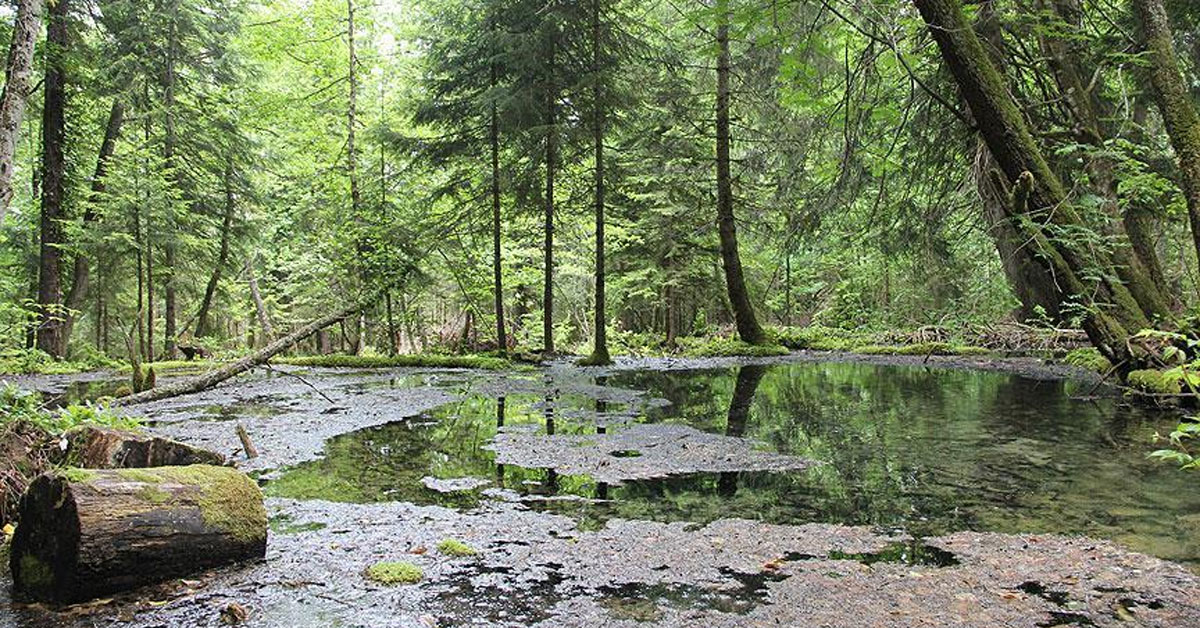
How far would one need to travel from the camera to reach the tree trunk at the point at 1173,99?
17.4 ft

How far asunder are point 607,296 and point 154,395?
1779cm

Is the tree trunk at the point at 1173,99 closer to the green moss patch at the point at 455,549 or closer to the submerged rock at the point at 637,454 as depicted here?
the submerged rock at the point at 637,454

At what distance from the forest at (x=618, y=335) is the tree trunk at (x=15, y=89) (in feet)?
0.09

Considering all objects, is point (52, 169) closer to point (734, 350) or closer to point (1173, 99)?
point (734, 350)

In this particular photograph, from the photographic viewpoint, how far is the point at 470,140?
16.3 meters

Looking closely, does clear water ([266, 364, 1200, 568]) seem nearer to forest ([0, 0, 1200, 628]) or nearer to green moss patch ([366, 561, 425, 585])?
forest ([0, 0, 1200, 628])

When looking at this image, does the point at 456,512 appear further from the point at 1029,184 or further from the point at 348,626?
the point at 1029,184

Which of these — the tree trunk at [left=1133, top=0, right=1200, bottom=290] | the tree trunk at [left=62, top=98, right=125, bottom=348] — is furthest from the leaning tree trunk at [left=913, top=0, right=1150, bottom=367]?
the tree trunk at [left=62, top=98, right=125, bottom=348]

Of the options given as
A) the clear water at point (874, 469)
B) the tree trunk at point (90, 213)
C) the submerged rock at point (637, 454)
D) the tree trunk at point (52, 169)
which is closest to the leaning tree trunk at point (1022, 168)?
the clear water at point (874, 469)

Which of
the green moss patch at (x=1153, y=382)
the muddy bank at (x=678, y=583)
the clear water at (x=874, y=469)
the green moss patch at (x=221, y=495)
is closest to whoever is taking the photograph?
the muddy bank at (x=678, y=583)

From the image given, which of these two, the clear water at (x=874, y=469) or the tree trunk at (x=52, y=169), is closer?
Answer: the clear water at (x=874, y=469)

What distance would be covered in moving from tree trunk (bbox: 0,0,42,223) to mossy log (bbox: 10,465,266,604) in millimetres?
2962

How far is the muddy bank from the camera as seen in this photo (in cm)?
287

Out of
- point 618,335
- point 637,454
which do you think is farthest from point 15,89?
point 618,335
